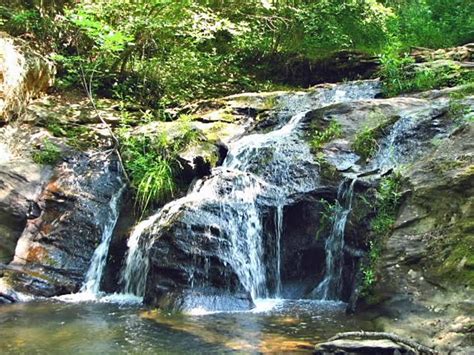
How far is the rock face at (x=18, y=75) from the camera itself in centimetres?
895

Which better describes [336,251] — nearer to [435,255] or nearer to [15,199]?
[435,255]

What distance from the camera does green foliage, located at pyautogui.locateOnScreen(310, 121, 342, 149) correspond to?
25.6 feet

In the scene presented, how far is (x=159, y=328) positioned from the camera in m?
5.30

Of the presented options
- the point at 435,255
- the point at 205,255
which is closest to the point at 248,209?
the point at 205,255

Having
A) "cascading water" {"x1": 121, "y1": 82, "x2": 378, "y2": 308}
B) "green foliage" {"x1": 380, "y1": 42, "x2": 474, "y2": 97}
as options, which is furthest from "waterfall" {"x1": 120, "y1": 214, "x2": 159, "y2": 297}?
"green foliage" {"x1": 380, "y1": 42, "x2": 474, "y2": 97}

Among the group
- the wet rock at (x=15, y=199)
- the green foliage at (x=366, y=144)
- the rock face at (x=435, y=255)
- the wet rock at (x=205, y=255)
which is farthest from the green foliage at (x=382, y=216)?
the wet rock at (x=15, y=199)

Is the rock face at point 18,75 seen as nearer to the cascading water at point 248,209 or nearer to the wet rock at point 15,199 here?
the wet rock at point 15,199

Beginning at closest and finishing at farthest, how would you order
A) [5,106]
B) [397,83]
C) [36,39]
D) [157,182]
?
[157,182] < [5,106] < [397,83] < [36,39]

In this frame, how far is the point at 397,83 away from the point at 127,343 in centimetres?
704

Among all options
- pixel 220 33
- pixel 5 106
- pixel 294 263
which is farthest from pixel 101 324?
pixel 220 33

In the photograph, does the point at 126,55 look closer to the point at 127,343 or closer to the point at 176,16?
the point at 176,16

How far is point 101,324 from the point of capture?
5.45 m

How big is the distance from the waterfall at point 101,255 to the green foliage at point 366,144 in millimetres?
3687

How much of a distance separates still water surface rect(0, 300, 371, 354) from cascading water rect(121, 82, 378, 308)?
656 millimetres
